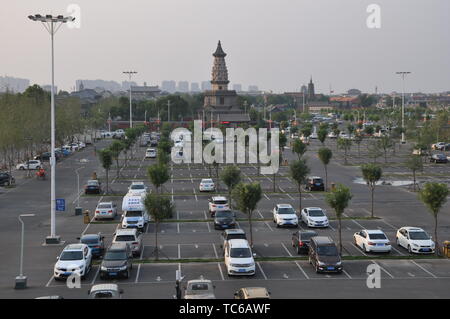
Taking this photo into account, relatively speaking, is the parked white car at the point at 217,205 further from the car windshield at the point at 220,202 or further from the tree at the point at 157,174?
the tree at the point at 157,174

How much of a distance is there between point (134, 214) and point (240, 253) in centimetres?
1041

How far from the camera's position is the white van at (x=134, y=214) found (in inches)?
1282

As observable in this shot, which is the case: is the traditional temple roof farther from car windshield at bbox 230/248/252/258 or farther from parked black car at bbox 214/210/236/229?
car windshield at bbox 230/248/252/258

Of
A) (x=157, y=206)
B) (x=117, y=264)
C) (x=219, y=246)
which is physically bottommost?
(x=219, y=246)

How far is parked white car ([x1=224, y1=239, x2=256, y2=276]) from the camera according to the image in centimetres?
2369

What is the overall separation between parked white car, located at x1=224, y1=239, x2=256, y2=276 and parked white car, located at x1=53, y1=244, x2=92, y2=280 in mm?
5428

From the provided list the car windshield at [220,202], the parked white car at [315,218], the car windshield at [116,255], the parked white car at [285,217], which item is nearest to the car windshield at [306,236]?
the parked white car at [315,218]

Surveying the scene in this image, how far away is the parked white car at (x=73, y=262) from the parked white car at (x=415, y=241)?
541 inches

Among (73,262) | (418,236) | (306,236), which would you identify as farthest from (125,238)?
(418,236)

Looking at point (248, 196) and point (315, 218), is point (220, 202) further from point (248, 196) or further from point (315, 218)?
point (248, 196)

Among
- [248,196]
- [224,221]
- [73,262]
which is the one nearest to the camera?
[73,262]

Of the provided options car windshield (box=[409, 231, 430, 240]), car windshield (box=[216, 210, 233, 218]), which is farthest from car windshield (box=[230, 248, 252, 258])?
car windshield (box=[216, 210, 233, 218])

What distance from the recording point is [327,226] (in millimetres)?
33312

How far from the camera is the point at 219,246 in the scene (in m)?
29.1
